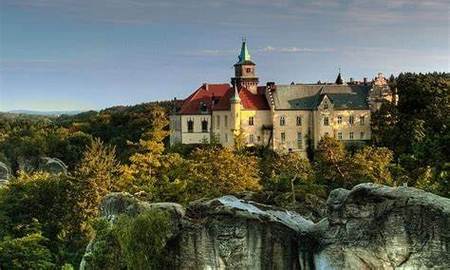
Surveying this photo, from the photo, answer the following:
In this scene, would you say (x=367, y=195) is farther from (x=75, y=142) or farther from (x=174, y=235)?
(x=75, y=142)

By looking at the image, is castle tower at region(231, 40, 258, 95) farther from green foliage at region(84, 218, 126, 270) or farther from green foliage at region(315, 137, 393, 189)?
green foliage at region(84, 218, 126, 270)

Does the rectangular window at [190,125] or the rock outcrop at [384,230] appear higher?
the rectangular window at [190,125]

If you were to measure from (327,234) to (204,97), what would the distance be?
50627 millimetres

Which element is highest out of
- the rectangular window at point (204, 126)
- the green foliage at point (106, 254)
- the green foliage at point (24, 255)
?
the rectangular window at point (204, 126)

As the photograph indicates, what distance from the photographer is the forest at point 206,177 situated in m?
37.1

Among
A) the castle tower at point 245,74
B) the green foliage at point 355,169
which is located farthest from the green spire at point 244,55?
the green foliage at point 355,169

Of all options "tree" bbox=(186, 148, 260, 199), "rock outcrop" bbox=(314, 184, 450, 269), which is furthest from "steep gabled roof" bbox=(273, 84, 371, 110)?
"rock outcrop" bbox=(314, 184, 450, 269)

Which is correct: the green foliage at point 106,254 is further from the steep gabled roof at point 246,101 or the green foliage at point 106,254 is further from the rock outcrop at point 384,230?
the steep gabled roof at point 246,101

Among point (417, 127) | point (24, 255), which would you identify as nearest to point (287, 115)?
point (417, 127)

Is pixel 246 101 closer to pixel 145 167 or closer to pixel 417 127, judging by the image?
pixel 417 127

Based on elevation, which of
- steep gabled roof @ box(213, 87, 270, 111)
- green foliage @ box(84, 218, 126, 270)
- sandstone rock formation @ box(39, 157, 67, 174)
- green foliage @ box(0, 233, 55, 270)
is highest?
steep gabled roof @ box(213, 87, 270, 111)

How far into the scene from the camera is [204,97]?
2781 inches

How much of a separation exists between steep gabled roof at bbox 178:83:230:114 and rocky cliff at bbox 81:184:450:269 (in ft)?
153

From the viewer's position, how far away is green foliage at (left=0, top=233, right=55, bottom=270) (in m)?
33.3
